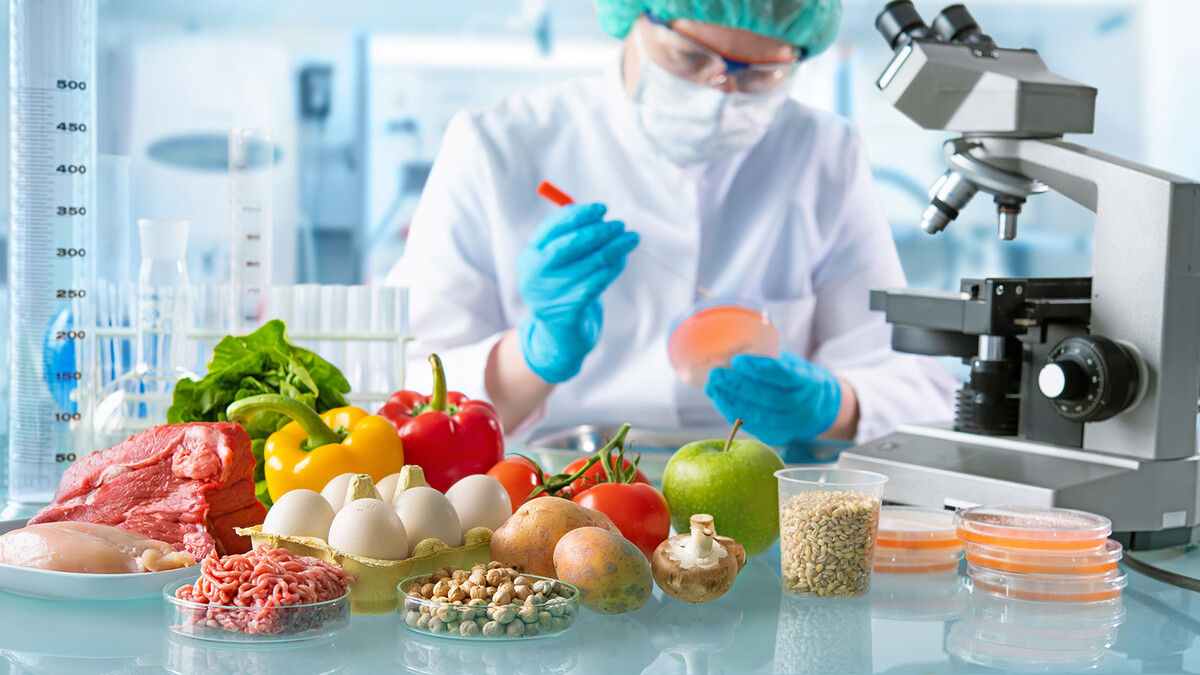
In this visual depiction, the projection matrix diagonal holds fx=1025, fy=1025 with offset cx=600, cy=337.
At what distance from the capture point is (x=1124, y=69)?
3.45 meters

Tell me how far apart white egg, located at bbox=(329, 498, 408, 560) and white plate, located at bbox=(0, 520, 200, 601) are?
11cm

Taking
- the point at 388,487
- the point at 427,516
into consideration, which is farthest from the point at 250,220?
the point at 427,516

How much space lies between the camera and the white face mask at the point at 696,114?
1.85 metres

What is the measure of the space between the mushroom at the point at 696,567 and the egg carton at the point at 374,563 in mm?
145

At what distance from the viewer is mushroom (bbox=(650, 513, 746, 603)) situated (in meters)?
0.77

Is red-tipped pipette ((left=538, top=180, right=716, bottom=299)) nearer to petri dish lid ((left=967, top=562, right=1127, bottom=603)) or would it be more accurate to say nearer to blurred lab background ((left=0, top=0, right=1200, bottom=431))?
petri dish lid ((left=967, top=562, right=1127, bottom=603))

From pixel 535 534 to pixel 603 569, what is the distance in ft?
0.22

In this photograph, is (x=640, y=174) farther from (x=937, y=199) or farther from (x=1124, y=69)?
(x=1124, y=69)

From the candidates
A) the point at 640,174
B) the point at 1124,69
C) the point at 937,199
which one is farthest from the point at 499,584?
the point at 1124,69

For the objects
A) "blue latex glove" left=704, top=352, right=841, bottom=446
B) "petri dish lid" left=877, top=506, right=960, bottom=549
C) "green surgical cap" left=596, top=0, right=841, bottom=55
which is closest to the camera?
"petri dish lid" left=877, top=506, right=960, bottom=549

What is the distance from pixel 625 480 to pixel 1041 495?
39cm

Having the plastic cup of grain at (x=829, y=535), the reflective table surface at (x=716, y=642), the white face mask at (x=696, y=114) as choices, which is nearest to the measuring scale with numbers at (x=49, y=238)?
the reflective table surface at (x=716, y=642)

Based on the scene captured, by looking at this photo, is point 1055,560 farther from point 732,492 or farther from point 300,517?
point 300,517

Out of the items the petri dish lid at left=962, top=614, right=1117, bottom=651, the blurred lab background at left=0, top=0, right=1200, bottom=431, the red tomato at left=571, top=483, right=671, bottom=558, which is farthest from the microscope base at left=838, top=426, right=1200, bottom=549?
the blurred lab background at left=0, top=0, right=1200, bottom=431
